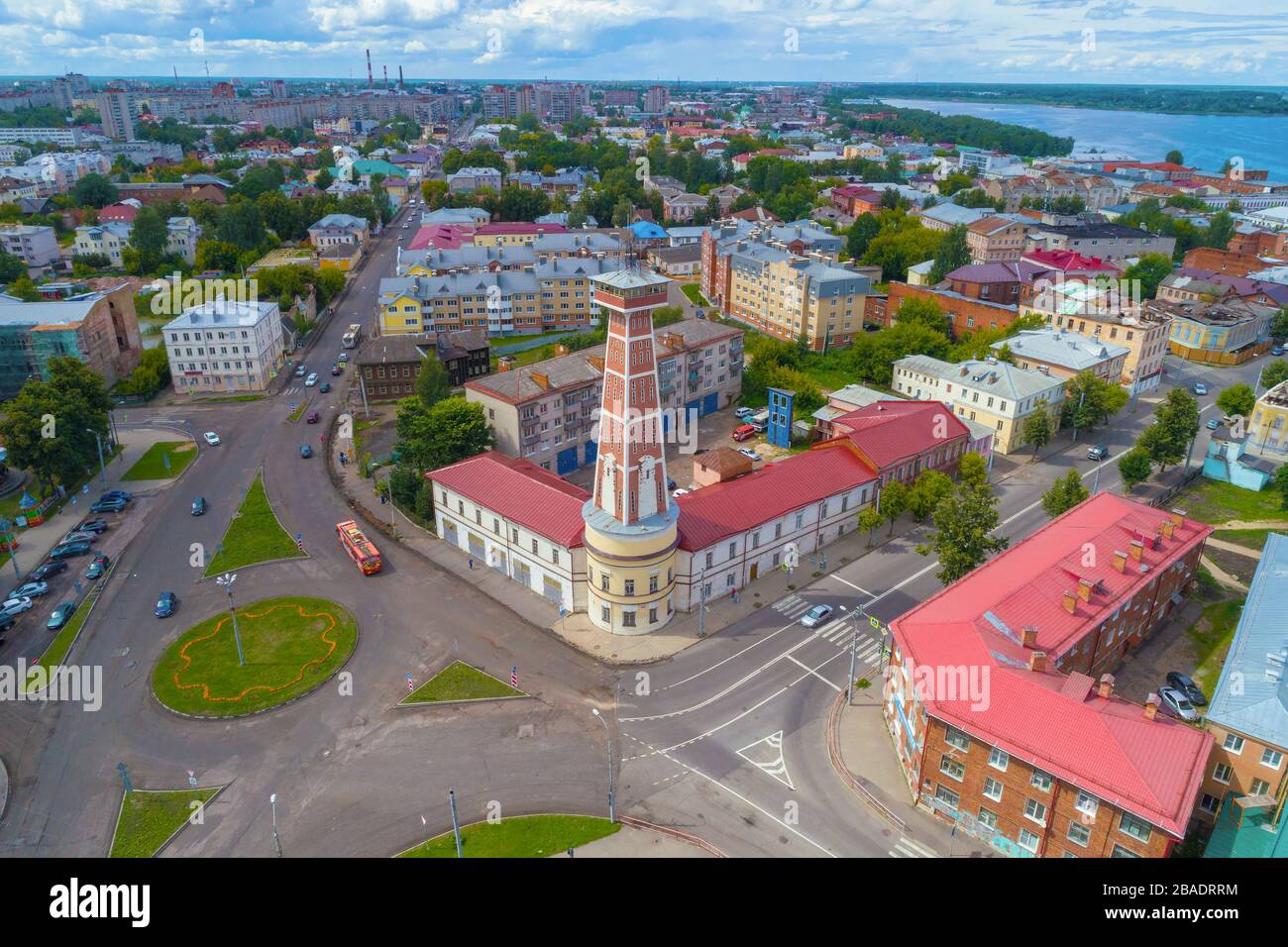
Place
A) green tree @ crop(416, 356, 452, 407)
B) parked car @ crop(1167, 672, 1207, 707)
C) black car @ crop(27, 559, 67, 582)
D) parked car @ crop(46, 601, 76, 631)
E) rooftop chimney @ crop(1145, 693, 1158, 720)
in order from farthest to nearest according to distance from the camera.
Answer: green tree @ crop(416, 356, 452, 407), black car @ crop(27, 559, 67, 582), parked car @ crop(46, 601, 76, 631), parked car @ crop(1167, 672, 1207, 707), rooftop chimney @ crop(1145, 693, 1158, 720)

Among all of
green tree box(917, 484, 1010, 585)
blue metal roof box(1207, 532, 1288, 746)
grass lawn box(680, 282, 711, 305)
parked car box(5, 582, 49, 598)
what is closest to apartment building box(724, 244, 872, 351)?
grass lawn box(680, 282, 711, 305)

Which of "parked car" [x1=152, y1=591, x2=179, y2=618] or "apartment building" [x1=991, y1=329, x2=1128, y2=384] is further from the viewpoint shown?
"apartment building" [x1=991, y1=329, x2=1128, y2=384]

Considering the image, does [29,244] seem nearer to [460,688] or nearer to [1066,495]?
[460,688]

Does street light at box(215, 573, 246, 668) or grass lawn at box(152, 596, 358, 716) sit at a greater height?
street light at box(215, 573, 246, 668)

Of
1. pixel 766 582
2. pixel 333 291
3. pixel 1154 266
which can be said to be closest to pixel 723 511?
pixel 766 582

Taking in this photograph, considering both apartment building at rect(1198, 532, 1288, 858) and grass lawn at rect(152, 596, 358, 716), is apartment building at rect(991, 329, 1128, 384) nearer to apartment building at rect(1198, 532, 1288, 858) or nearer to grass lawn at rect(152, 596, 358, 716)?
apartment building at rect(1198, 532, 1288, 858)

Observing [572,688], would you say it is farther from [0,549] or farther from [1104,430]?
[1104,430]

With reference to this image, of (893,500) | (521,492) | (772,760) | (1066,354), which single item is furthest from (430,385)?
(1066,354)

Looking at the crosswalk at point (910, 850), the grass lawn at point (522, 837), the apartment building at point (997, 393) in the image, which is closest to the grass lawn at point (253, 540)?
the grass lawn at point (522, 837)

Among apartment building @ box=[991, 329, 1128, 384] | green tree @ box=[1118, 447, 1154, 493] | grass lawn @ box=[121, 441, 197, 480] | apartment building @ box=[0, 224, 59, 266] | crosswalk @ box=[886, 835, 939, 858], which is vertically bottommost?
crosswalk @ box=[886, 835, 939, 858]
